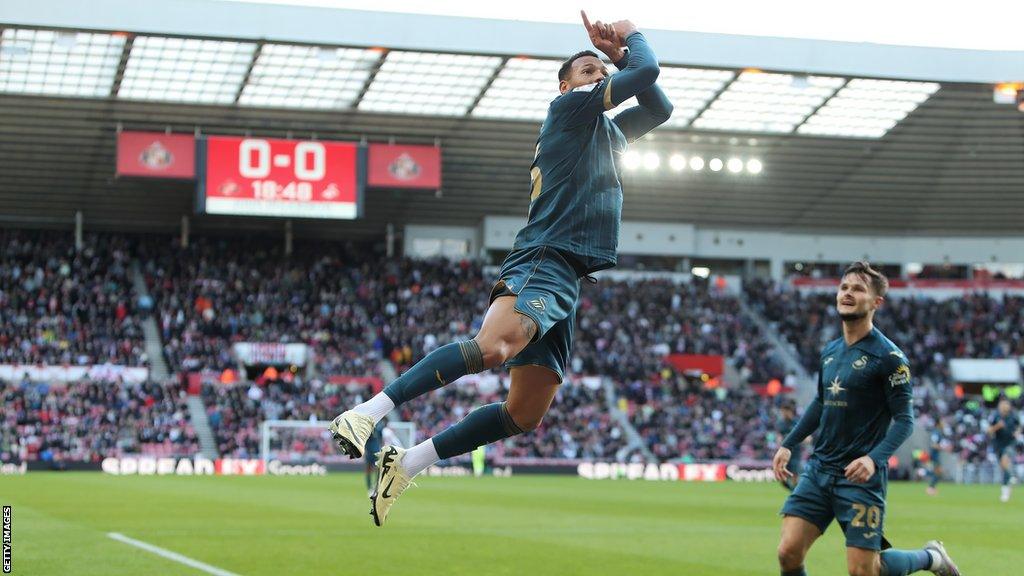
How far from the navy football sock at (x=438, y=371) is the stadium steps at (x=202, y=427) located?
35.7 meters

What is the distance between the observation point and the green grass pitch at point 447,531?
11695mm

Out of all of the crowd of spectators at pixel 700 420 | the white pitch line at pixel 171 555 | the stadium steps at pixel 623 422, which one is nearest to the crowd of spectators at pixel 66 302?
the stadium steps at pixel 623 422

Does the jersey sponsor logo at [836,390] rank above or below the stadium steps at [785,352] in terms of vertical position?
below

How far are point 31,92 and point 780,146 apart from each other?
2829 cm

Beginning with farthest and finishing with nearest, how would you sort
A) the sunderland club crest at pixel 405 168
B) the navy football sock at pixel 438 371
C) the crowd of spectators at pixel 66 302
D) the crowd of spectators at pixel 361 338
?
the sunderland club crest at pixel 405 168
the crowd of spectators at pixel 66 302
the crowd of spectators at pixel 361 338
the navy football sock at pixel 438 371

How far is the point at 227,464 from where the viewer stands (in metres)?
40.3

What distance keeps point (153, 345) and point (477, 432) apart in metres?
42.6


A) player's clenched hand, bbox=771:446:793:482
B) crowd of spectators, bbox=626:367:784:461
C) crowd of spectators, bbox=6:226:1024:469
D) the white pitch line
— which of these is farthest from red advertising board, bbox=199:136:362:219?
player's clenched hand, bbox=771:446:793:482

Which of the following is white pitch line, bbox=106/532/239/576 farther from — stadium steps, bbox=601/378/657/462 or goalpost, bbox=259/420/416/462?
stadium steps, bbox=601/378/657/462

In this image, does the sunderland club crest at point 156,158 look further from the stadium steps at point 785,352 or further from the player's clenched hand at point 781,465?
the player's clenched hand at point 781,465

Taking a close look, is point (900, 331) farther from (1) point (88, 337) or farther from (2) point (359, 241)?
(1) point (88, 337)

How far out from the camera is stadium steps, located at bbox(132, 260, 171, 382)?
46188 millimetres

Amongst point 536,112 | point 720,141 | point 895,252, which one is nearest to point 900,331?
point 895,252

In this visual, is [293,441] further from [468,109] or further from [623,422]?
[468,109]
